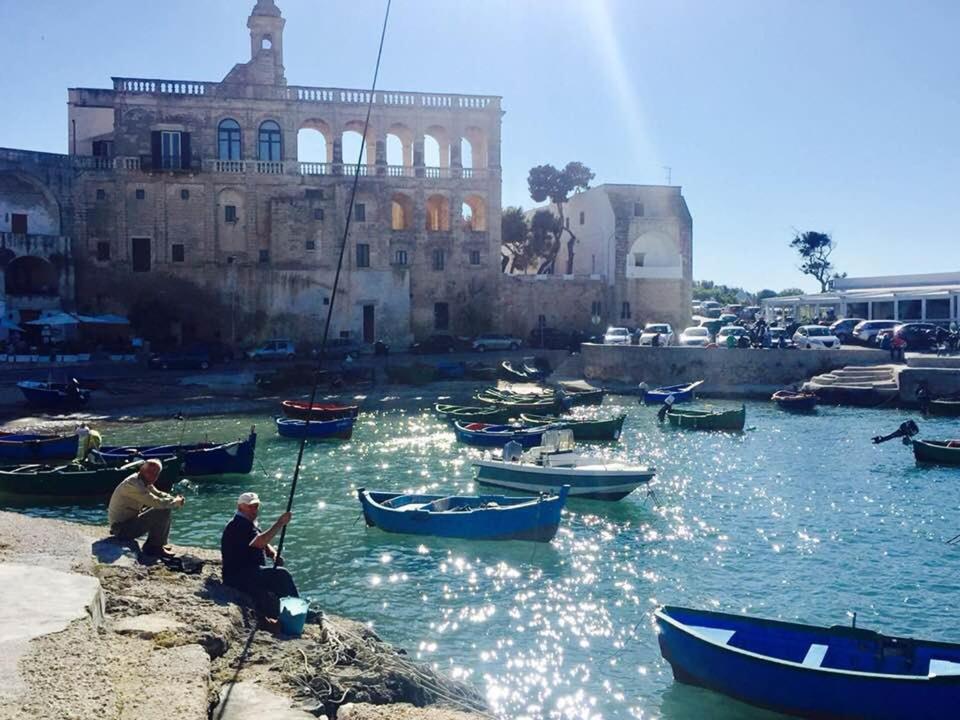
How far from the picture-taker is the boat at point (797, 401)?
38.2 meters

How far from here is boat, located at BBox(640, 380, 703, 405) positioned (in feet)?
131

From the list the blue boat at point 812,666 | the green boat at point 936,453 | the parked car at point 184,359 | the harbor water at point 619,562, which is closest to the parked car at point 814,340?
the harbor water at point 619,562

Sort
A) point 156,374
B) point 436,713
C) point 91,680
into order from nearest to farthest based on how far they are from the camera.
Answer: point 91,680 → point 436,713 → point 156,374

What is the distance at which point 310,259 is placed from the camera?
50.3 m

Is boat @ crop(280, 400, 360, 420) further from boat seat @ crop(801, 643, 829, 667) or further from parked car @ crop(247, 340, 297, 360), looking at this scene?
boat seat @ crop(801, 643, 829, 667)

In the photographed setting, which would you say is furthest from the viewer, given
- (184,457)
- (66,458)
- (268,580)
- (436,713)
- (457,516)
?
(66,458)

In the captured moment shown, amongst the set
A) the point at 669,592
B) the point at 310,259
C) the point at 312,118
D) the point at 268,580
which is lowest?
the point at 669,592

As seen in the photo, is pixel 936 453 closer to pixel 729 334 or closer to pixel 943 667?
pixel 943 667

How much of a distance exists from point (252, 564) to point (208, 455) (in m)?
12.5

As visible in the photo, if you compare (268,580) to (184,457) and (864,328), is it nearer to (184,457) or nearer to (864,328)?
(184,457)

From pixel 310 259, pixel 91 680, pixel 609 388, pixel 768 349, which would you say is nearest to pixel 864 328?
pixel 768 349

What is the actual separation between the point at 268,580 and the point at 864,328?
1625 inches

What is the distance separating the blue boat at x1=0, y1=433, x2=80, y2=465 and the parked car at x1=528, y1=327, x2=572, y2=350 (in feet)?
99.0

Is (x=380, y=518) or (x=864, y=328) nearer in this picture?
(x=380, y=518)
